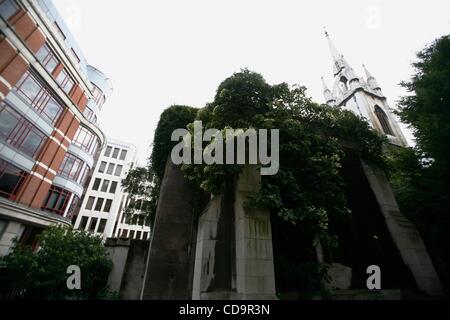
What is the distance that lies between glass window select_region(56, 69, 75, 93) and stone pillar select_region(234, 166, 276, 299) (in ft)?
76.3

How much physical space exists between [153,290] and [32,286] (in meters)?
5.27

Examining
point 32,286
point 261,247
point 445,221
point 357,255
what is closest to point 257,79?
point 261,247

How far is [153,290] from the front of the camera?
8547 millimetres

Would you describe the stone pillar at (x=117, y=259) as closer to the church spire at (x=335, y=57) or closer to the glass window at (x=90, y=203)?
the glass window at (x=90, y=203)

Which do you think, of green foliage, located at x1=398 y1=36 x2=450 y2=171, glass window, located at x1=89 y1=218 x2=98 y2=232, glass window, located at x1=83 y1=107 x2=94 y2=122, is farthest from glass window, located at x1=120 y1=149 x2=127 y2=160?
green foliage, located at x1=398 y1=36 x2=450 y2=171

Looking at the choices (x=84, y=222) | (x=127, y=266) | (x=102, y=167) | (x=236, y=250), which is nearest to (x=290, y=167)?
(x=236, y=250)

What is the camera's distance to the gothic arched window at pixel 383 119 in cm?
3562

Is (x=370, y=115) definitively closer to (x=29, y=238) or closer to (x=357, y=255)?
(x=357, y=255)

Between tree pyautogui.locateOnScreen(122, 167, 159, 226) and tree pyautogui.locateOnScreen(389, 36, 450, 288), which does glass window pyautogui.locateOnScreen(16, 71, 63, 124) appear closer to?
tree pyautogui.locateOnScreen(122, 167, 159, 226)

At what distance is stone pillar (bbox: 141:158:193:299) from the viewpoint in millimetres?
8711

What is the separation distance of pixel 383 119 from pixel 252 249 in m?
42.6

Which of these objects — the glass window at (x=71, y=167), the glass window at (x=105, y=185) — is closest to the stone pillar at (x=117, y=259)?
the glass window at (x=71, y=167)

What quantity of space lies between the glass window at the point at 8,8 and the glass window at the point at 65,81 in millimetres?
5462

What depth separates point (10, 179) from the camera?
16.3 metres
